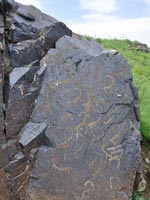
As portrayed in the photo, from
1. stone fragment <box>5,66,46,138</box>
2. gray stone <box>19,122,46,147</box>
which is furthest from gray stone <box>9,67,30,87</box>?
gray stone <box>19,122,46,147</box>

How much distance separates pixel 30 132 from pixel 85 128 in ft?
1.99

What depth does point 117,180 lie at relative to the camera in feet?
15.4

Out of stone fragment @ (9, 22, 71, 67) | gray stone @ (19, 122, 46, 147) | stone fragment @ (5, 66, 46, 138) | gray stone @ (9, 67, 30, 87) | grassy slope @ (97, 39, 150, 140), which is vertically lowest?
grassy slope @ (97, 39, 150, 140)

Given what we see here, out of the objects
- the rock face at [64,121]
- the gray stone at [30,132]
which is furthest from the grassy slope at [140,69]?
the gray stone at [30,132]

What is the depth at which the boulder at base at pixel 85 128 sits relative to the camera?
4.59 meters

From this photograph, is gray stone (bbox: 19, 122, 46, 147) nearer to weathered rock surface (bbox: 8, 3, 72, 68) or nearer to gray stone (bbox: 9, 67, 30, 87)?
gray stone (bbox: 9, 67, 30, 87)

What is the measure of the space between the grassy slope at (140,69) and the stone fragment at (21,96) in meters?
1.98

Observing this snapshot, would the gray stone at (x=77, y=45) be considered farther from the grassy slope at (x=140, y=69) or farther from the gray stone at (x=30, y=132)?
the grassy slope at (x=140, y=69)

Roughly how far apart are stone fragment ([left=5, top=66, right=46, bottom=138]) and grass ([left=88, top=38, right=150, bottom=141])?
1.98 meters

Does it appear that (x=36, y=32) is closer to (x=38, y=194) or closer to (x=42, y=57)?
(x=42, y=57)

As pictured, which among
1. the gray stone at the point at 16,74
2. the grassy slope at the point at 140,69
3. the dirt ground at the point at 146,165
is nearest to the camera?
the gray stone at the point at 16,74

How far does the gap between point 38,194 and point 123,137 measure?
1.12 metres

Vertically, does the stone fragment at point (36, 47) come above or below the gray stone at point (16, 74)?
above

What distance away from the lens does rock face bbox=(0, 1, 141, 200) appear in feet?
15.1
